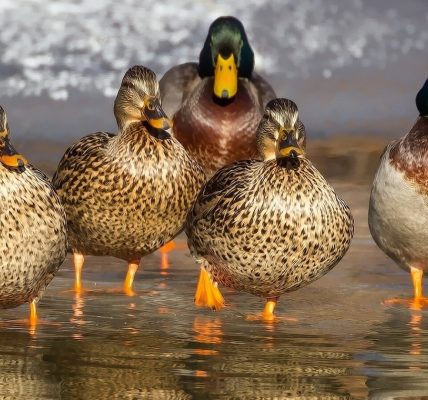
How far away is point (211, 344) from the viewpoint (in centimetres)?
744

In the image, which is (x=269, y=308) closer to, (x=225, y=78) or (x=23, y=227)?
(x=23, y=227)

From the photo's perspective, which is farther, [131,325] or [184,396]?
[131,325]

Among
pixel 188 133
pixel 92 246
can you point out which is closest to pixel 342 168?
pixel 188 133

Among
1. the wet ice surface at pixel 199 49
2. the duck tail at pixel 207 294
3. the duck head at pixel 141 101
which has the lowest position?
the duck tail at pixel 207 294

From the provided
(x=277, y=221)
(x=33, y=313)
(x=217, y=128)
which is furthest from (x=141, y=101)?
(x=217, y=128)

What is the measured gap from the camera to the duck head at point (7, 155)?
7523mm

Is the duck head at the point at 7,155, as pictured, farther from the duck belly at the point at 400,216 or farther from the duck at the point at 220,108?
the duck at the point at 220,108

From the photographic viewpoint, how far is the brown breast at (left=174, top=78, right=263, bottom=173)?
34.4ft

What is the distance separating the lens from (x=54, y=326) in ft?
25.7

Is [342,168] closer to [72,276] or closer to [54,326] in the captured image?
[72,276]

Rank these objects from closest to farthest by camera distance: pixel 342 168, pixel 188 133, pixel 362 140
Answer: pixel 188 133, pixel 342 168, pixel 362 140

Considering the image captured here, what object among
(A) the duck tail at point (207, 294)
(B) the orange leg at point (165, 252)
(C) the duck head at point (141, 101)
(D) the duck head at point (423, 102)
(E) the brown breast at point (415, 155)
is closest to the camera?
(A) the duck tail at point (207, 294)

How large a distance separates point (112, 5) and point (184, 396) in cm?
1071

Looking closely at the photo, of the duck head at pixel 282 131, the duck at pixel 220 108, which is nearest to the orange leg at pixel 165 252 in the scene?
the duck at pixel 220 108
